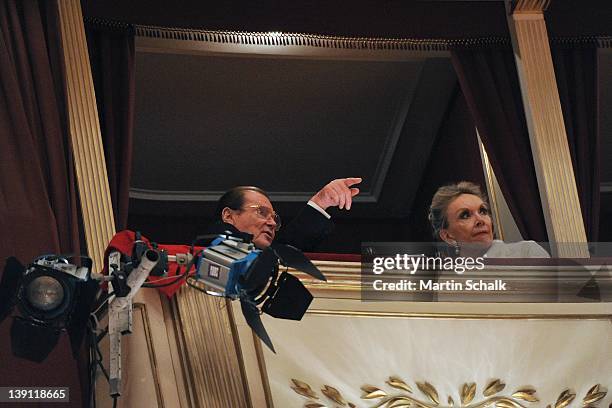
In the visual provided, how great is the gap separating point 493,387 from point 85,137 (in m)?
2.02

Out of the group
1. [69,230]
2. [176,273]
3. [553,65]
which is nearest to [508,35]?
[553,65]

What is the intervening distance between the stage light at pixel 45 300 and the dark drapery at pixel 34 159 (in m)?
0.80

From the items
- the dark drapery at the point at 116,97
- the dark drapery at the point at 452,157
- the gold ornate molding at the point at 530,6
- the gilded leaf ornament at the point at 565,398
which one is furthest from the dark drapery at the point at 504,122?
the gilded leaf ornament at the point at 565,398

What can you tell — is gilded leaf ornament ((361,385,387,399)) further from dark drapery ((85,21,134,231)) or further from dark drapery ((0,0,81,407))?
dark drapery ((85,21,134,231))

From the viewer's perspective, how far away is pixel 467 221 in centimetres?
403

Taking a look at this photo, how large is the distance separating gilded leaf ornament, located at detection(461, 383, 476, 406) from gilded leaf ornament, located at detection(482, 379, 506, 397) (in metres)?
0.03

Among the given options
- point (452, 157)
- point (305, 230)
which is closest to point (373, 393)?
point (305, 230)

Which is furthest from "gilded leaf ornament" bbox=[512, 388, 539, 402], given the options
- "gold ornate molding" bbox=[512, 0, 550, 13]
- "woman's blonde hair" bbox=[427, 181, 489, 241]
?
"gold ornate molding" bbox=[512, 0, 550, 13]

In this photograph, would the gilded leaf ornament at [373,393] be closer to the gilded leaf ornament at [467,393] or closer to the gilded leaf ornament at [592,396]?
the gilded leaf ornament at [467,393]

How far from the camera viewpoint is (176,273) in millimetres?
2920

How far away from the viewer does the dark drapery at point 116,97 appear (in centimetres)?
477

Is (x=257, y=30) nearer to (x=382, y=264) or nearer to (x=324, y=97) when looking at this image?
(x=324, y=97)

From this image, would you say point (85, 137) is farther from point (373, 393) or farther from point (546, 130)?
point (546, 130)

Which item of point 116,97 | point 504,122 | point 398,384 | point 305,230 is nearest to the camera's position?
point 305,230
